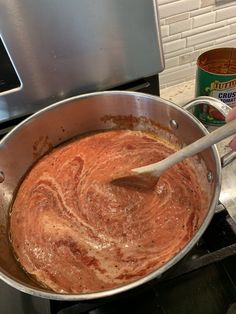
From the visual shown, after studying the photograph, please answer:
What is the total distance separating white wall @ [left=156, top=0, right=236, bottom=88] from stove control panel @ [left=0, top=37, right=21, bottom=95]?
431 mm

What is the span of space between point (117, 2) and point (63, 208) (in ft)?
1.24

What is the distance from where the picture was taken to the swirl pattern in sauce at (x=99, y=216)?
580 mm

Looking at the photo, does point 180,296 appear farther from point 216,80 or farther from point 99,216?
point 216,80

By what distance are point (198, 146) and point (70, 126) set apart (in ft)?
1.07

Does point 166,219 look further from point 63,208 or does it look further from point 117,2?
point 117,2

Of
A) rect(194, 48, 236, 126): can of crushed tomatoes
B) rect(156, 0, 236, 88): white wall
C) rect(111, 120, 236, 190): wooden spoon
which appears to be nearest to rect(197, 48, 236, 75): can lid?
rect(194, 48, 236, 126): can of crushed tomatoes

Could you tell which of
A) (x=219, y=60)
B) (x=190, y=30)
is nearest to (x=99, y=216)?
(x=219, y=60)

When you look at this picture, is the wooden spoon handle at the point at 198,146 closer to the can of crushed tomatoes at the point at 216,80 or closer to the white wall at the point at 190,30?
the can of crushed tomatoes at the point at 216,80

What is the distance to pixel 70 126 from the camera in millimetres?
752

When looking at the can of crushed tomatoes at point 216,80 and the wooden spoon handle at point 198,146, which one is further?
the can of crushed tomatoes at point 216,80

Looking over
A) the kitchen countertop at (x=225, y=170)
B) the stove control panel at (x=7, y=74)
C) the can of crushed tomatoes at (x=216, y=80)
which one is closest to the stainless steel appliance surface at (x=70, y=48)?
the stove control panel at (x=7, y=74)

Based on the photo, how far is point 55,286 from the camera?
1.87ft

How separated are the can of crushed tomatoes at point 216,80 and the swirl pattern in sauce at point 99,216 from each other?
14 cm

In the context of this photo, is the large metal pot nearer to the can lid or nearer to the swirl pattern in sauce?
the swirl pattern in sauce
